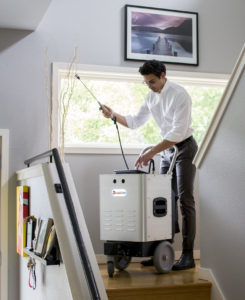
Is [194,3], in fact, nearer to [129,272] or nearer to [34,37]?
[34,37]

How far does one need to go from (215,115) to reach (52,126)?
175cm

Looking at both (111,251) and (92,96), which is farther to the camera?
(92,96)

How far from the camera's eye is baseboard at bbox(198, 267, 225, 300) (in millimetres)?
3182

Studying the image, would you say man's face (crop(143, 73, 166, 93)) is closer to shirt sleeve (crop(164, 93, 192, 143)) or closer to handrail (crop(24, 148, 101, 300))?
shirt sleeve (crop(164, 93, 192, 143))

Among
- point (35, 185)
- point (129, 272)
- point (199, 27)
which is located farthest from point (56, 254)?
point (199, 27)

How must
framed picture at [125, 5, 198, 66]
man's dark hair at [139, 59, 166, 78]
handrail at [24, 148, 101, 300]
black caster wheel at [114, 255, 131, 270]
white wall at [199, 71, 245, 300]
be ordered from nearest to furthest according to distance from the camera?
handrail at [24, 148, 101, 300], white wall at [199, 71, 245, 300], black caster wheel at [114, 255, 131, 270], man's dark hair at [139, 59, 166, 78], framed picture at [125, 5, 198, 66]

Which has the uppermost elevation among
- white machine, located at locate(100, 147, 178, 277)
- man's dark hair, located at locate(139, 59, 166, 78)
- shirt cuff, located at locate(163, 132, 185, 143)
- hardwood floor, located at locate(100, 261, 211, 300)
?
man's dark hair, located at locate(139, 59, 166, 78)

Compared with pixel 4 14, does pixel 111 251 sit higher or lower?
lower

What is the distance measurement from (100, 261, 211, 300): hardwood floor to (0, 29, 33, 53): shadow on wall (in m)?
2.28

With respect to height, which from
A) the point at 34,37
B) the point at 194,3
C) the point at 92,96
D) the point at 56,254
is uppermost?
the point at 194,3

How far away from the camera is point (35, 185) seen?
3.49m

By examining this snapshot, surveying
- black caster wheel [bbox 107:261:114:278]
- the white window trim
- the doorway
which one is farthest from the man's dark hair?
black caster wheel [bbox 107:261:114:278]

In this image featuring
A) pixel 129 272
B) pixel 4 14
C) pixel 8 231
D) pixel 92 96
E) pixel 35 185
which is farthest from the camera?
pixel 92 96

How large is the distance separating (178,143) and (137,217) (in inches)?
30.5
